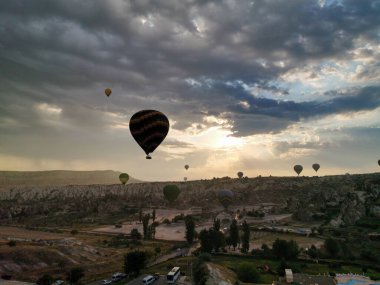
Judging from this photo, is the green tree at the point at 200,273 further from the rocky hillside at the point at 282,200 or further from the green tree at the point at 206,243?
the rocky hillside at the point at 282,200

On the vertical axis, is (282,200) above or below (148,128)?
below

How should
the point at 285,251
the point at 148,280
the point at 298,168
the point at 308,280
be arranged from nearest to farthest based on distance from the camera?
the point at 308,280
the point at 148,280
the point at 285,251
the point at 298,168

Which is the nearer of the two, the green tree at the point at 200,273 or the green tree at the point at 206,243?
the green tree at the point at 200,273

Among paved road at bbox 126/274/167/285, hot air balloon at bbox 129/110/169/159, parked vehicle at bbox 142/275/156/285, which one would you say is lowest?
paved road at bbox 126/274/167/285

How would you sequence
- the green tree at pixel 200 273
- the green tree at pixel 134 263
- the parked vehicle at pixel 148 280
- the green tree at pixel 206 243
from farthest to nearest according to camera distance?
the green tree at pixel 206 243, the green tree at pixel 134 263, the parked vehicle at pixel 148 280, the green tree at pixel 200 273

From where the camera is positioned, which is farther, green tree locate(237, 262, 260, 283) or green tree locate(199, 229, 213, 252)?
green tree locate(199, 229, 213, 252)

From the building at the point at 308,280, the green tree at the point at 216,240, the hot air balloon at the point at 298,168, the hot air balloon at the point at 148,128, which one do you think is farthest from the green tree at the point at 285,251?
the hot air balloon at the point at 298,168

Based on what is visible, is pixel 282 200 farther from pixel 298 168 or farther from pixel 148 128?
pixel 148 128

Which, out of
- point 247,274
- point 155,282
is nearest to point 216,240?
point 247,274

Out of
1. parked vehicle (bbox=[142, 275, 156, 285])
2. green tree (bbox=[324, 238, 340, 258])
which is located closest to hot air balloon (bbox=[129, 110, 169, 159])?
parked vehicle (bbox=[142, 275, 156, 285])

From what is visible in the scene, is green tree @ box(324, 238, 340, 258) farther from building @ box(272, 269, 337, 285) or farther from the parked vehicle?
the parked vehicle
